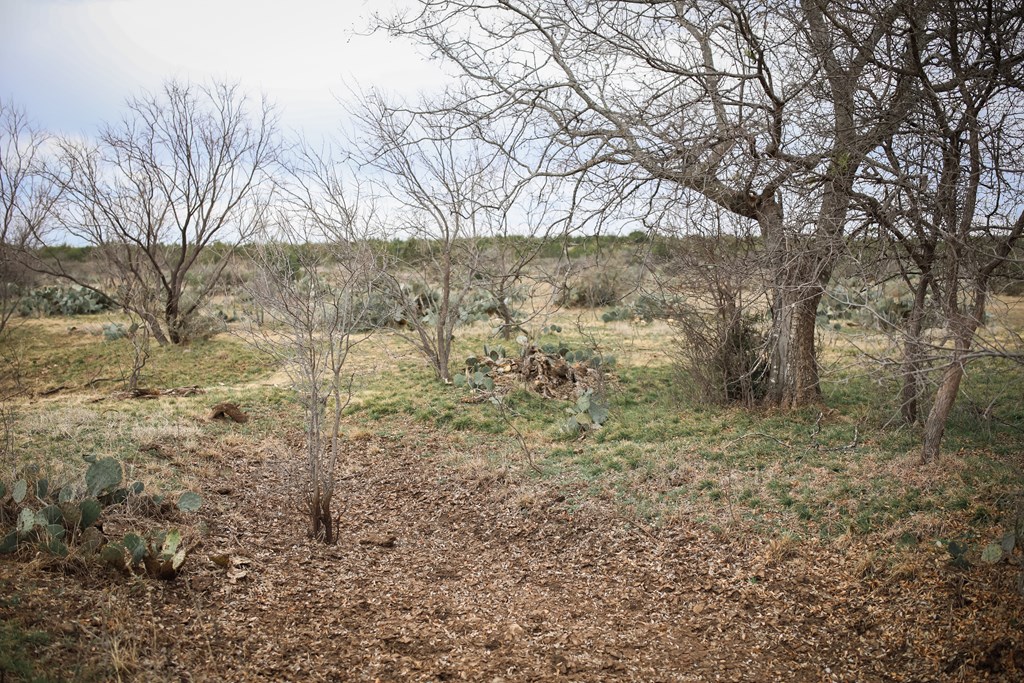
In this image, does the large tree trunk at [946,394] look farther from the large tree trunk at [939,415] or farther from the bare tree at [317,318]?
the bare tree at [317,318]

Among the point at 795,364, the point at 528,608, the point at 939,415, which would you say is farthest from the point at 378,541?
the point at 795,364

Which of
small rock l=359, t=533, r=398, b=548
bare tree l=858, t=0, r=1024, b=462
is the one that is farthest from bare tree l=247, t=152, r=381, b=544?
bare tree l=858, t=0, r=1024, b=462

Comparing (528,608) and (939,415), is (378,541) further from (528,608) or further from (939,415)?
(939,415)

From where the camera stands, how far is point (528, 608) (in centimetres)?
470

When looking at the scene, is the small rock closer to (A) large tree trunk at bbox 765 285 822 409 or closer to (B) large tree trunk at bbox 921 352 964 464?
(B) large tree trunk at bbox 921 352 964 464

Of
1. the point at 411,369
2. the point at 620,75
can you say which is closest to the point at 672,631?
the point at 620,75

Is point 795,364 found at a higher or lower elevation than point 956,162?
lower

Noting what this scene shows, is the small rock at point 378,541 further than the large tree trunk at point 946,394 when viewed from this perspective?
Yes

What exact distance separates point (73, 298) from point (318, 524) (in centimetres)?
1644

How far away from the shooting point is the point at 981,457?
5.99m

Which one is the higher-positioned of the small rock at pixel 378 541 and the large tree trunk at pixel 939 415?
the large tree trunk at pixel 939 415

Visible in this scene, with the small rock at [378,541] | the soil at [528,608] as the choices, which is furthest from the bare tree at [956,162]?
the small rock at [378,541]

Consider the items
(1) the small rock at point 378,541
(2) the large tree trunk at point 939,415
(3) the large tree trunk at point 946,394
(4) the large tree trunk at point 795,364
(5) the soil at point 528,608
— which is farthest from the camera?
(4) the large tree trunk at point 795,364

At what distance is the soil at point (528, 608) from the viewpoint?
386 cm
